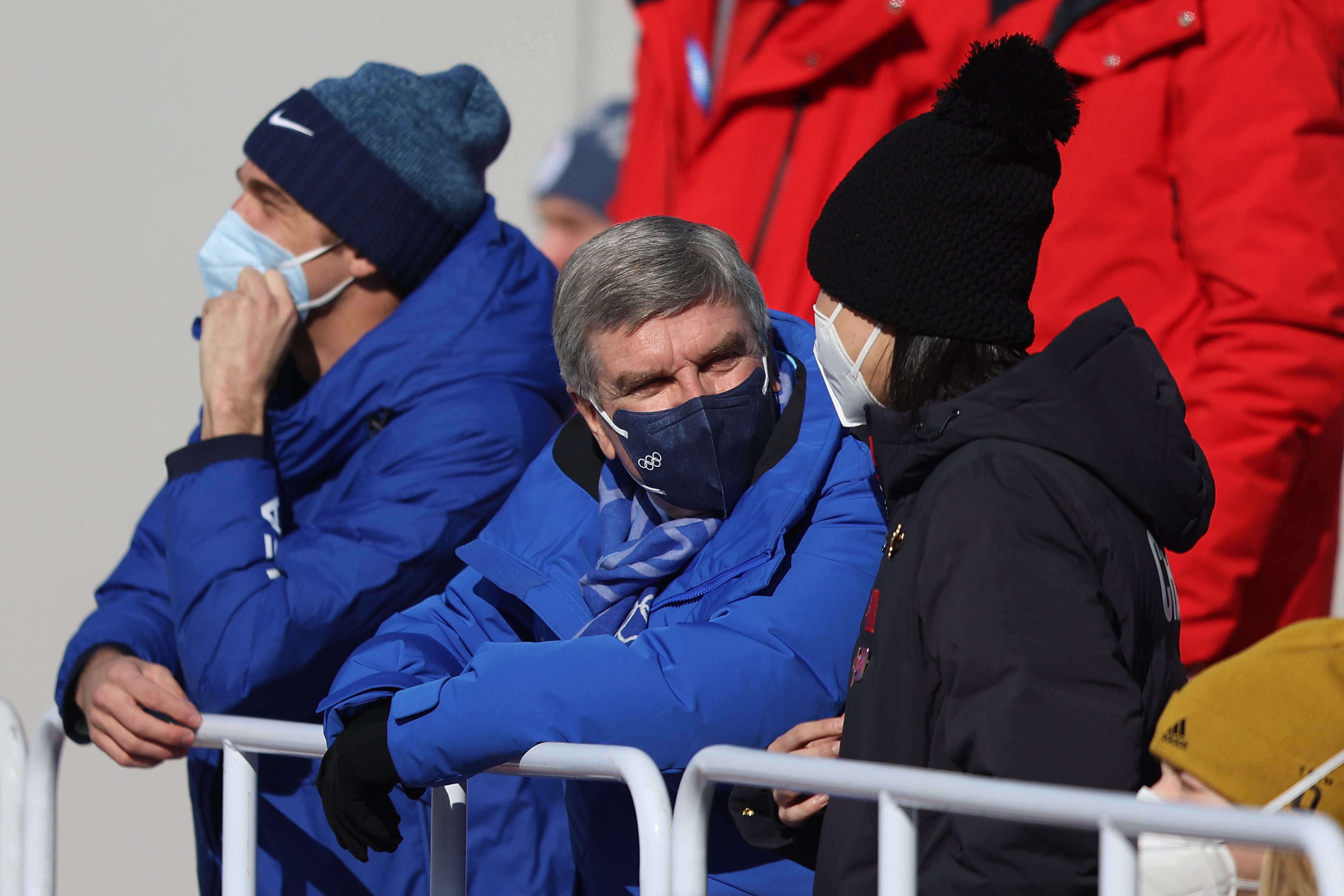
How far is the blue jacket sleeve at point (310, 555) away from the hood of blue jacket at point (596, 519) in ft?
0.68

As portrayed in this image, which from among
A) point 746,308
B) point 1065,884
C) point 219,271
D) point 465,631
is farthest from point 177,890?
point 1065,884

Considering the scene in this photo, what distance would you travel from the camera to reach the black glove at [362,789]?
76.3 inches

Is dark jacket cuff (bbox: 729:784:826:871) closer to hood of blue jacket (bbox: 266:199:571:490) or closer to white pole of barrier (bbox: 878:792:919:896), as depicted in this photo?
white pole of barrier (bbox: 878:792:919:896)

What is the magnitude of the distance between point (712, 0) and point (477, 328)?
1826mm

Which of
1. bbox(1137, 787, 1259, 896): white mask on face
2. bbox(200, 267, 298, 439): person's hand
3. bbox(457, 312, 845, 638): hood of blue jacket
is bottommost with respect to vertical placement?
bbox(1137, 787, 1259, 896): white mask on face

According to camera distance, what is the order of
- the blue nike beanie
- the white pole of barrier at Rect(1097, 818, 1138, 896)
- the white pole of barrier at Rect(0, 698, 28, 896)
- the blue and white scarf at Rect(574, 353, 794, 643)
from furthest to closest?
the blue nike beanie < the white pole of barrier at Rect(0, 698, 28, 896) < the blue and white scarf at Rect(574, 353, 794, 643) < the white pole of barrier at Rect(1097, 818, 1138, 896)

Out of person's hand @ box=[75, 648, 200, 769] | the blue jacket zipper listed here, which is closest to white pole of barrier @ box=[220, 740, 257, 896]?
person's hand @ box=[75, 648, 200, 769]

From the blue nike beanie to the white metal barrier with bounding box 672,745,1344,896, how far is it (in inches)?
60.4

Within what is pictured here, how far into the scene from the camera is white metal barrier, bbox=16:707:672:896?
166 cm

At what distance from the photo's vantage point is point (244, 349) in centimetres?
269

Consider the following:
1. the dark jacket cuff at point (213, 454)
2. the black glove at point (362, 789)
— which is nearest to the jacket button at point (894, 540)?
the black glove at point (362, 789)

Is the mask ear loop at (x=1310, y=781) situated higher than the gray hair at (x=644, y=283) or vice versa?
the gray hair at (x=644, y=283)

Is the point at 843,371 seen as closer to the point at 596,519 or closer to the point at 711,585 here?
the point at 711,585

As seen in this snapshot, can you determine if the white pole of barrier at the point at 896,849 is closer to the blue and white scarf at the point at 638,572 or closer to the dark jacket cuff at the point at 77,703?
the blue and white scarf at the point at 638,572
